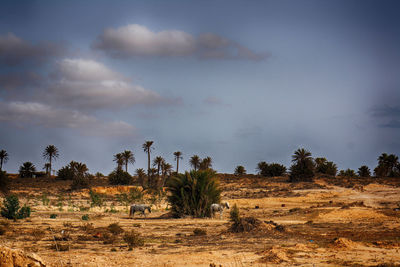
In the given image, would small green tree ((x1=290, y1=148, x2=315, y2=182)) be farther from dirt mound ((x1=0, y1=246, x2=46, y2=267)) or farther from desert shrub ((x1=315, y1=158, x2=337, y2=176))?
dirt mound ((x1=0, y1=246, x2=46, y2=267))

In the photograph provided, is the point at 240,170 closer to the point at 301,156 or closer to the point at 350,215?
the point at 301,156

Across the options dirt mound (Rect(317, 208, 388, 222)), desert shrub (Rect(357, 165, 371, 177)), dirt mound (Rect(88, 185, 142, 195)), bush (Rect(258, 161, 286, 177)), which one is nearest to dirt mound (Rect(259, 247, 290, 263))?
dirt mound (Rect(317, 208, 388, 222))

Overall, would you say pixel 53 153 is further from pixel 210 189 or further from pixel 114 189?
pixel 210 189

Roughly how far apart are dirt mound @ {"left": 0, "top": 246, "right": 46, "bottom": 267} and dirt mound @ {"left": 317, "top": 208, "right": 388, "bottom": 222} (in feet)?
60.1

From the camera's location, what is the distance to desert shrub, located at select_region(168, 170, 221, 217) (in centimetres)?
2517

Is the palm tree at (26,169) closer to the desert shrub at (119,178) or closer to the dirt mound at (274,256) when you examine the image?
the desert shrub at (119,178)

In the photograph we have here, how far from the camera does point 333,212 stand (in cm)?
2384

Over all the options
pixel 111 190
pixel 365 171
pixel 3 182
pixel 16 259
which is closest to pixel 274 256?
pixel 16 259

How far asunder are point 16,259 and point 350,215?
69.7 feet

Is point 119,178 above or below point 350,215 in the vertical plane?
above

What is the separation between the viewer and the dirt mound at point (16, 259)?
7059mm

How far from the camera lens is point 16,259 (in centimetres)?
718

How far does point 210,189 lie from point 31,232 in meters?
12.8

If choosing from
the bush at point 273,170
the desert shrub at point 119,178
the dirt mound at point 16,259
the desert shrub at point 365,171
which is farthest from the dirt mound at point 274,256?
the desert shrub at point 365,171
